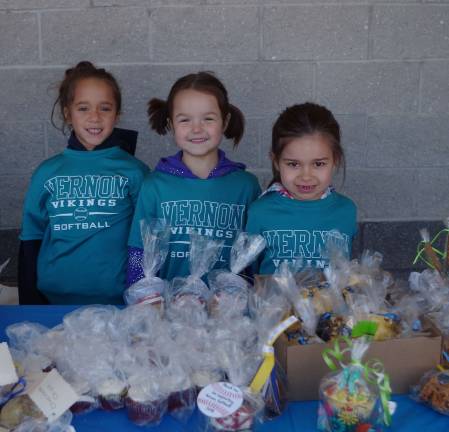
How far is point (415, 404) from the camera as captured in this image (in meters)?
1.37

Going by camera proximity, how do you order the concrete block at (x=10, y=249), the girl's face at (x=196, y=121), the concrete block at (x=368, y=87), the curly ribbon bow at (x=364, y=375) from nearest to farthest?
the curly ribbon bow at (x=364, y=375) < the girl's face at (x=196, y=121) < the concrete block at (x=368, y=87) < the concrete block at (x=10, y=249)

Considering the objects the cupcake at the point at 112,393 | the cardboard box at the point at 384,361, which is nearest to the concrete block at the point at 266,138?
the cardboard box at the point at 384,361

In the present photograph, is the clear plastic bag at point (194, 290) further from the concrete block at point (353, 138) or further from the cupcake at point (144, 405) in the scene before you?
the concrete block at point (353, 138)

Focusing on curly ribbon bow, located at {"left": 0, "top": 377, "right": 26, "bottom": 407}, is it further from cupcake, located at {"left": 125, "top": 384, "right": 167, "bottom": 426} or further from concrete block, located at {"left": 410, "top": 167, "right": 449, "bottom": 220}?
concrete block, located at {"left": 410, "top": 167, "right": 449, "bottom": 220}

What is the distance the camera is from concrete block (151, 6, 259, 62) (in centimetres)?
306

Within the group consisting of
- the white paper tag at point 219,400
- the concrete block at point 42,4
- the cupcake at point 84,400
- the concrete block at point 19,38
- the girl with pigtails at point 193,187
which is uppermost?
the concrete block at point 42,4

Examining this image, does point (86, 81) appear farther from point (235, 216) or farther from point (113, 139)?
point (235, 216)

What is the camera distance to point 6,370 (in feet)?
4.20

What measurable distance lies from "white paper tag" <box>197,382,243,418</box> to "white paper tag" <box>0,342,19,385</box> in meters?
0.40

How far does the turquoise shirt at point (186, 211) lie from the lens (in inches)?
87.4

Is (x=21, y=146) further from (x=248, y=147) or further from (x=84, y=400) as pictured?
(x=84, y=400)

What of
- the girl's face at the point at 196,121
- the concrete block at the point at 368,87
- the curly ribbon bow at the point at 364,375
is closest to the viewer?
the curly ribbon bow at the point at 364,375

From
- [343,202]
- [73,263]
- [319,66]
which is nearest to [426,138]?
[319,66]

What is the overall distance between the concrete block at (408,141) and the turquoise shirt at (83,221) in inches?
57.3
